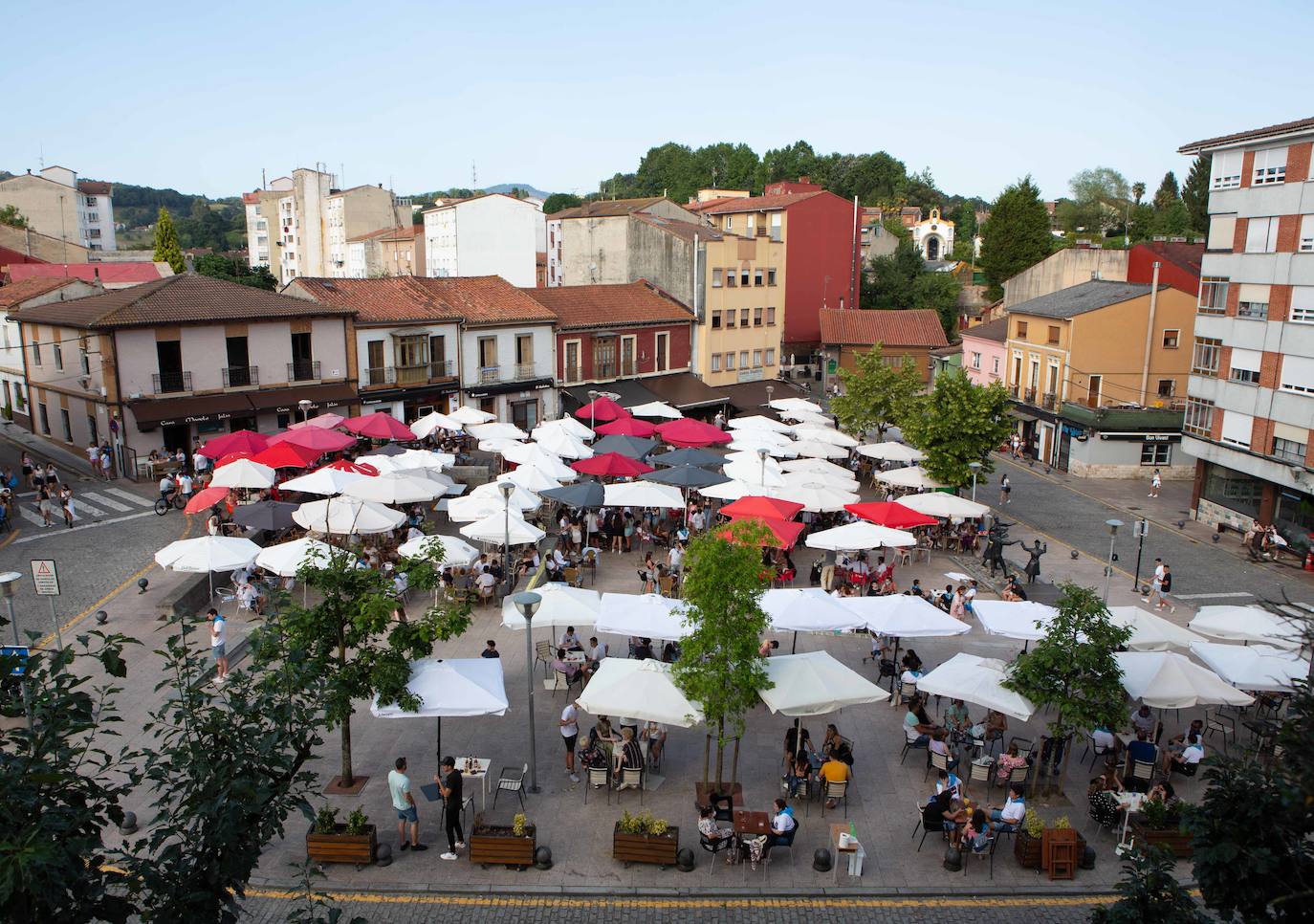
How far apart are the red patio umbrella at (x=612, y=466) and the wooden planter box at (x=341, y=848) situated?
17.1 meters

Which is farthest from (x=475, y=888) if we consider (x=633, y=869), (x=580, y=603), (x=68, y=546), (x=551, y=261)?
(x=551, y=261)

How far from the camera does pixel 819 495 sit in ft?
87.6

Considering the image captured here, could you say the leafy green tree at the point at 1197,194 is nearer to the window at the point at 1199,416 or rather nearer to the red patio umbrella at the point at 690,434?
the window at the point at 1199,416

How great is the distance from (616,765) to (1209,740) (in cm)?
1115

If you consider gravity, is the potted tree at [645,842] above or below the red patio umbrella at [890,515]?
below

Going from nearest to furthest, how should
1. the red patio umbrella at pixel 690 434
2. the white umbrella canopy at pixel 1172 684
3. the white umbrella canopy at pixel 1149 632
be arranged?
1. the white umbrella canopy at pixel 1172 684
2. the white umbrella canopy at pixel 1149 632
3. the red patio umbrella at pixel 690 434

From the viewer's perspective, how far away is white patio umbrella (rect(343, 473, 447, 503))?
79.9ft

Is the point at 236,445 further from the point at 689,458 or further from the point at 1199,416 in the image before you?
the point at 1199,416

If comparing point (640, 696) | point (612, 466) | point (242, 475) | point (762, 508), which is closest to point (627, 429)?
point (612, 466)

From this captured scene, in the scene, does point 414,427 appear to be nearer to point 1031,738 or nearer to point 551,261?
point 1031,738

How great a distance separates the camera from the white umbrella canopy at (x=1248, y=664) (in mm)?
16172

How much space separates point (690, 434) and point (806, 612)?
1665 cm

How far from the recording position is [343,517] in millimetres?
22547

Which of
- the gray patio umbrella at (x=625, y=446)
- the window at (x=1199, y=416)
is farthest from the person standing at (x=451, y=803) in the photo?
the window at (x=1199, y=416)
